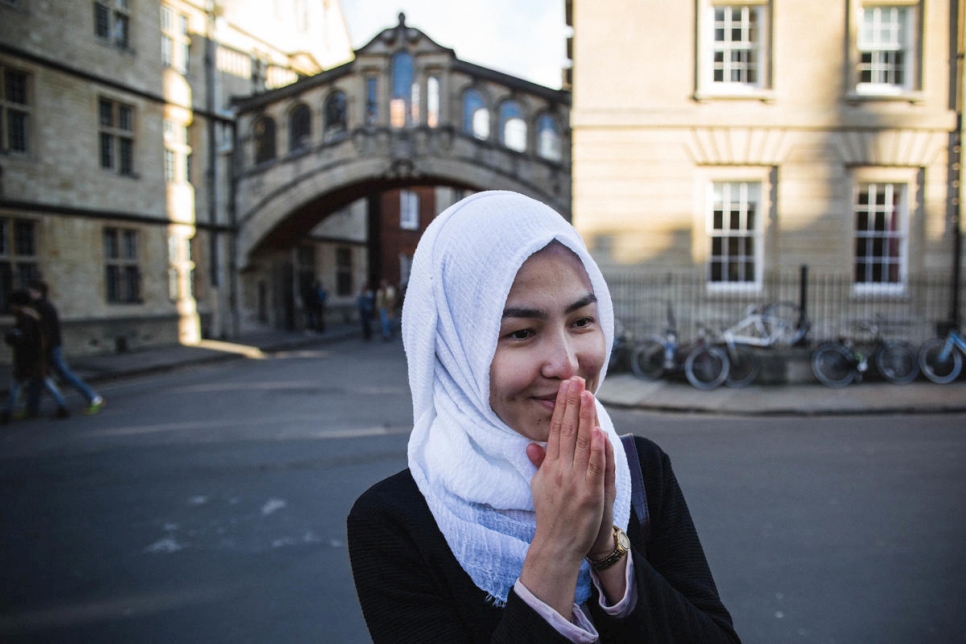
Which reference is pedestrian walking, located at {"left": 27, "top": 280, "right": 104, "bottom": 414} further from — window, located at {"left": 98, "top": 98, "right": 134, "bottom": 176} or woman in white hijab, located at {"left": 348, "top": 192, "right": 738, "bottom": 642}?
woman in white hijab, located at {"left": 348, "top": 192, "right": 738, "bottom": 642}

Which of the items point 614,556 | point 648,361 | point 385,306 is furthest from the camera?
point 385,306

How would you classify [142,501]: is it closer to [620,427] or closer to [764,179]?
[620,427]

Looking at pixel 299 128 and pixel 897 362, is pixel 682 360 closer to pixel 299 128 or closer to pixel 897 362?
pixel 897 362

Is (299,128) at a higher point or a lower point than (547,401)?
higher

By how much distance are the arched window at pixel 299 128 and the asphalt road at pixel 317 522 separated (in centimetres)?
1575

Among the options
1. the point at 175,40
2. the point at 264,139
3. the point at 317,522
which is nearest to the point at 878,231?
the point at 317,522

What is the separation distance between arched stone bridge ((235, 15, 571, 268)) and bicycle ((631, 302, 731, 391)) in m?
8.99

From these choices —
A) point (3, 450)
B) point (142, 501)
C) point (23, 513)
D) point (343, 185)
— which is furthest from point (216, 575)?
point (343, 185)

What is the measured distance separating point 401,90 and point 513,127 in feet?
12.4

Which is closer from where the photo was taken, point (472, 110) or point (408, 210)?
point (472, 110)

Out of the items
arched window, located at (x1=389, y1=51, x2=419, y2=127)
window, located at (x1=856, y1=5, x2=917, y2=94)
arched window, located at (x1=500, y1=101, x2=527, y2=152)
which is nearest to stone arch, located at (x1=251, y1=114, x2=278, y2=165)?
arched window, located at (x1=389, y1=51, x2=419, y2=127)

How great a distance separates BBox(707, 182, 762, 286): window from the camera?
48.1 ft

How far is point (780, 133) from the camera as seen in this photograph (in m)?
14.5

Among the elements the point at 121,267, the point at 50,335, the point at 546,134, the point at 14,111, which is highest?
the point at 546,134
